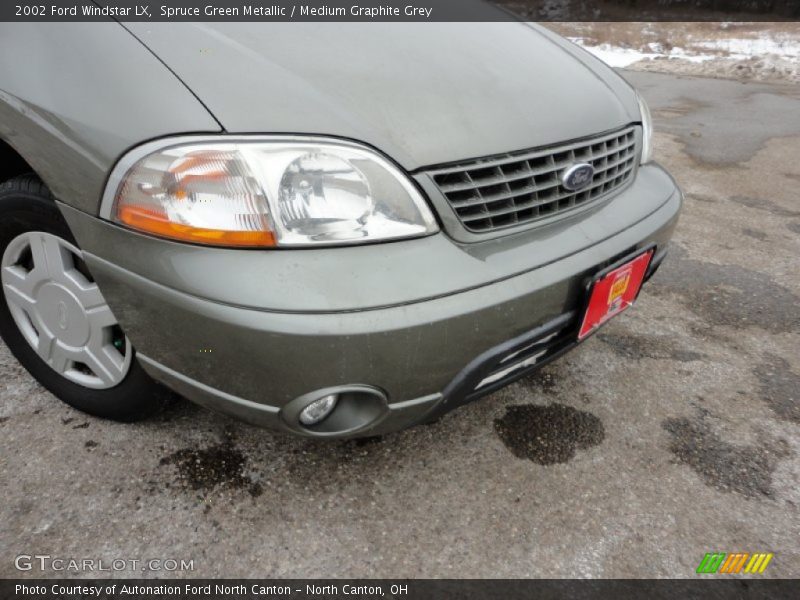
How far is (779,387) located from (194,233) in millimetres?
2123

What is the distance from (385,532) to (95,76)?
4.18ft

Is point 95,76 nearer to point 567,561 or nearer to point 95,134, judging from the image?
point 95,134

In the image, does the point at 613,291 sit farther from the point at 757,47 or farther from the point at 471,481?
the point at 757,47

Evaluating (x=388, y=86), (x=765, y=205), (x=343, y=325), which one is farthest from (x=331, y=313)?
(x=765, y=205)

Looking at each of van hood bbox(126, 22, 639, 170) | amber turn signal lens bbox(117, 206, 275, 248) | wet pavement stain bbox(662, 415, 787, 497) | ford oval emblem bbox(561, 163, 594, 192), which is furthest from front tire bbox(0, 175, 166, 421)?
wet pavement stain bbox(662, 415, 787, 497)

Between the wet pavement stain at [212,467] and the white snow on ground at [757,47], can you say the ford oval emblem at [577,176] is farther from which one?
the white snow on ground at [757,47]

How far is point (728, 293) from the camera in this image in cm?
272

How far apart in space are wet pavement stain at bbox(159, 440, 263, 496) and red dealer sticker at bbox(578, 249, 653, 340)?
40.7 inches

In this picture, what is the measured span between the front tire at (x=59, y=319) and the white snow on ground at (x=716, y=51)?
1043 cm

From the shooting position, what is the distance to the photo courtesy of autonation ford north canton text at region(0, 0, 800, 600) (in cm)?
113

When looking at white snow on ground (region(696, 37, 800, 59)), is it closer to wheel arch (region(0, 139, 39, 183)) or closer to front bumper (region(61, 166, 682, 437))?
front bumper (region(61, 166, 682, 437))

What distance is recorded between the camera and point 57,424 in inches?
68.4

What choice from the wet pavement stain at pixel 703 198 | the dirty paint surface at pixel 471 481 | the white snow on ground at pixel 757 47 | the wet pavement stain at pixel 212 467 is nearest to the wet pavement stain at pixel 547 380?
the dirty paint surface at pixel 471 481

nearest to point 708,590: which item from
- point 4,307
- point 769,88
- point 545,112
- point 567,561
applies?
point 567,561
